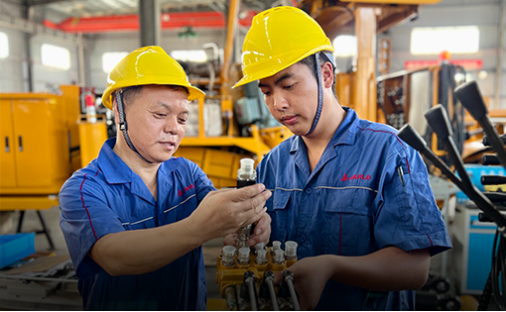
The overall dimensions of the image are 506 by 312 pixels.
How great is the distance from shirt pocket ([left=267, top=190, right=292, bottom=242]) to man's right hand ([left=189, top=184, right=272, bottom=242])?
0.44 meters

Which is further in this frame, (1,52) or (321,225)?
(1,52)

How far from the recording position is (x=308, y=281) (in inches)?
35.2

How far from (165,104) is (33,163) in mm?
3622

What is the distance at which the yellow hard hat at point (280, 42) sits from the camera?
1107 mm

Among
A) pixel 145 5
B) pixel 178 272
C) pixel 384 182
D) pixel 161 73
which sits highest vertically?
pixel 145 5

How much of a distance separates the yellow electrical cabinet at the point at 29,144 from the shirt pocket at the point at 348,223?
3918 millimetres

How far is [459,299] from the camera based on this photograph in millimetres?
2740

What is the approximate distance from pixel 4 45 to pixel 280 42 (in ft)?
47.9

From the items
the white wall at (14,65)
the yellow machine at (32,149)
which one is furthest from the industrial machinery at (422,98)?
the white wall at (14,65)

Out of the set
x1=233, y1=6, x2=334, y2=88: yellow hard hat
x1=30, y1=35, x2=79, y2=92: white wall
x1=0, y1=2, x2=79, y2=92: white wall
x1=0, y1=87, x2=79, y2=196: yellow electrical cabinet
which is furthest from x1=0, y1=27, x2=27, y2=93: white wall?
x1=233, y1=6, x2=334, y2=88: yellow hard hat

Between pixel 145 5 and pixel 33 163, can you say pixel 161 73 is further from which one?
pixel 145 5

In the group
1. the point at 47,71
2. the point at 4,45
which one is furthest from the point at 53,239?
the point at 47,71

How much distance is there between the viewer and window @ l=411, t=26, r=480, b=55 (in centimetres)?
1320

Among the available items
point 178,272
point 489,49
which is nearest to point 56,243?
point 178,272
